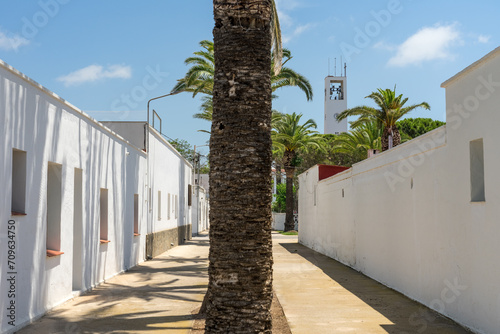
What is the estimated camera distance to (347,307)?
1045 cm

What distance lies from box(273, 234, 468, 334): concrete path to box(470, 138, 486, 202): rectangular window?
207cm

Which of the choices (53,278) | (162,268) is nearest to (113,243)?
(162,268)

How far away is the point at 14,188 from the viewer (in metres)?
8.62

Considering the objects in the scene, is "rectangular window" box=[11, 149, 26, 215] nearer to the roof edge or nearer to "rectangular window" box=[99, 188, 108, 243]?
"rectangular window" box=[99, 188, 108, 243]

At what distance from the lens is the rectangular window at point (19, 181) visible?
337 inches

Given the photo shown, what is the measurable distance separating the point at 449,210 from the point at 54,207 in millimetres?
7188

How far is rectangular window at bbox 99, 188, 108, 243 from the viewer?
46.5 ft

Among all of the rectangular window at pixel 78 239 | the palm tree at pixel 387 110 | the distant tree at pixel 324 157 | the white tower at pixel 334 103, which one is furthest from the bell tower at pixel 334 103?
the rectangular window at pixel 78 239

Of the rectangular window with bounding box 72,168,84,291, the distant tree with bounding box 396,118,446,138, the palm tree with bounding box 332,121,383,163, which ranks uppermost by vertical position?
the distant tree with bounding box 396,118,446,138

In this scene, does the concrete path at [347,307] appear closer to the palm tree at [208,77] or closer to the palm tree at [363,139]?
the palm tree at [208,77]

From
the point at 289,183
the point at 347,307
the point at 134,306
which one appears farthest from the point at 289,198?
the point at 134,306

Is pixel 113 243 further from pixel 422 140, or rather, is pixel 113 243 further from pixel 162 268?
pixel 422 140

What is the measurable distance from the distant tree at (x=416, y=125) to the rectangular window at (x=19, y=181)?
149 ft

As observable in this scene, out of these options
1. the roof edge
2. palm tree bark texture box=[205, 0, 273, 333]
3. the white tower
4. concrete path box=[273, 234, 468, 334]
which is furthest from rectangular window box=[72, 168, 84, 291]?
the white tower
